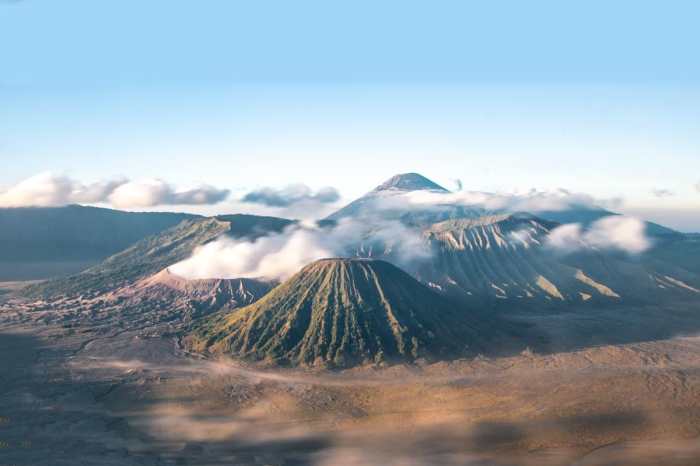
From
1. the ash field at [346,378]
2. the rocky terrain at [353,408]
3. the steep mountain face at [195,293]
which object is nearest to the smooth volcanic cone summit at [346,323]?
the ash field at [346,378]

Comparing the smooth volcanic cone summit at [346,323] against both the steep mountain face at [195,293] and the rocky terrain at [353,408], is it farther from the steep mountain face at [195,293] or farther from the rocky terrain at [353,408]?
the steep mountain face at [195,293]

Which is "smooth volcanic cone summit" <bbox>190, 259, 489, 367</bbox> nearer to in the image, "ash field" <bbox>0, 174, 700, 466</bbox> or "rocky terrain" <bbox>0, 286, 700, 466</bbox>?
"ash field" <bbox>0, 174, 700, 466</bbox>

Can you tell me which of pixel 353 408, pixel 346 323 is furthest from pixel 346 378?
pixel 346 323

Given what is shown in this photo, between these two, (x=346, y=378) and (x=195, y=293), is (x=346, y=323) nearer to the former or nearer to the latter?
(x=346, y=378)

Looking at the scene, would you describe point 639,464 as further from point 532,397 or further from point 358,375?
point 358,375

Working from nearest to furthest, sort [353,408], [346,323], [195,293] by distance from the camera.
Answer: [353,408] → [346,323] → [195,293]

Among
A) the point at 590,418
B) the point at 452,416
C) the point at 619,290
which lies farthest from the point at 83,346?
the point at 619,290
